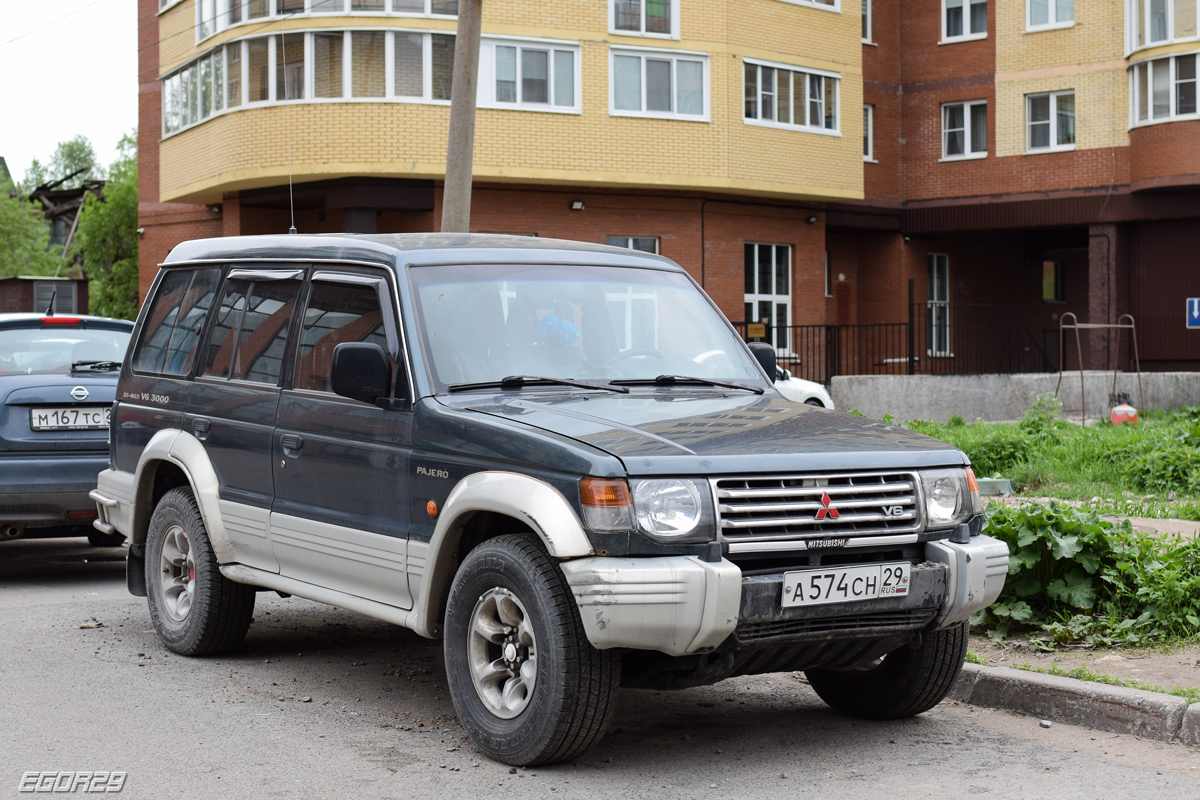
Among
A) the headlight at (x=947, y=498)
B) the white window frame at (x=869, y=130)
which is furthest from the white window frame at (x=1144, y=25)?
the headlight at (x=947, y=498)

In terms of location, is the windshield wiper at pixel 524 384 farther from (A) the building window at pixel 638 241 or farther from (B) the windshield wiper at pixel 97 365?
(A) the building window at pixel 638 241

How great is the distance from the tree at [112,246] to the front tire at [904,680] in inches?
2162

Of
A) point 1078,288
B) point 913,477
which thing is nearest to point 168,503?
point 913,477

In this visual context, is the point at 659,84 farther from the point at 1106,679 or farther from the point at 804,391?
the point at 1106,679

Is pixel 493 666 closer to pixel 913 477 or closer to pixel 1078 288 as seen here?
pixel 913 477

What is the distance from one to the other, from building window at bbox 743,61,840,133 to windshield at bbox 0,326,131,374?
2087 centimetres

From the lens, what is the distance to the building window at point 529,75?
87.3ft

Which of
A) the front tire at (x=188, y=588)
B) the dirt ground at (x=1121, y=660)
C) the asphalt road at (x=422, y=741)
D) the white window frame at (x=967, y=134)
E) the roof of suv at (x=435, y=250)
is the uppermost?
the white window frame at (x=967, y=134)

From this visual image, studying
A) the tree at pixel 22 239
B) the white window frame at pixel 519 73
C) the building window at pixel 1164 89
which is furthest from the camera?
the tree at pixel 22 239

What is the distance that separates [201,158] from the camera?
28.3m

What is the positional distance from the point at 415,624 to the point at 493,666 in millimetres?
462

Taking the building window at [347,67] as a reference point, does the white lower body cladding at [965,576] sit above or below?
below

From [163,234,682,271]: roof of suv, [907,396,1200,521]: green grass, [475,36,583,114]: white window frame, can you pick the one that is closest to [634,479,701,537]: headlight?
[163,234,682,271]: roof of suv

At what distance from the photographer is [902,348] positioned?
96.7 feet
